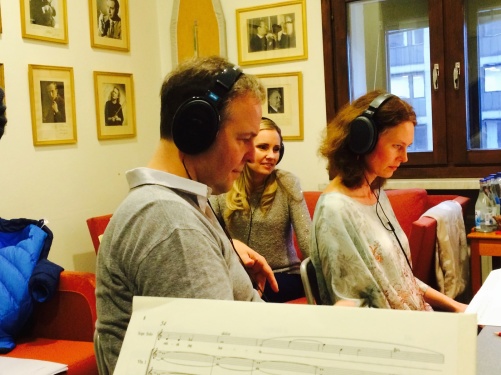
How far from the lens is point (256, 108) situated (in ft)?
3.63

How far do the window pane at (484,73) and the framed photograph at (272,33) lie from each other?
3.35 ft

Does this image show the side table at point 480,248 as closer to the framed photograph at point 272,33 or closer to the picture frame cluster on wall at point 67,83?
the framed photograph at point 272,33

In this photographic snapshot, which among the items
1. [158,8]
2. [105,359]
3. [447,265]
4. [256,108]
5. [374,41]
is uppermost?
[158,8]

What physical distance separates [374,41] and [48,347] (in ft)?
8.46

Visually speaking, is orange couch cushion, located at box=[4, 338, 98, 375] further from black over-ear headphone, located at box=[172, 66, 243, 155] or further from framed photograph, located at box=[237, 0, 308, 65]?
framed photograph, located at box=[237, 0, 308, 65]

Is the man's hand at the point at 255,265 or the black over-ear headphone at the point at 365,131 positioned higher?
the black over-ear headphone at the point at 365,131

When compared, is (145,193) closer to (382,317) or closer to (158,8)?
(382,317)

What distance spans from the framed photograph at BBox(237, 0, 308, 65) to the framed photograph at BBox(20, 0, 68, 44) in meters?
1.17

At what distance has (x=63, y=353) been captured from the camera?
97.3 inches

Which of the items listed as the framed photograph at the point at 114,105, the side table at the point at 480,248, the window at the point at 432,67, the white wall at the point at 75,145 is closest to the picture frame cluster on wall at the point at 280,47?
the window at the point at 432,67

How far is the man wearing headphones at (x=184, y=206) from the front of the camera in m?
0.90

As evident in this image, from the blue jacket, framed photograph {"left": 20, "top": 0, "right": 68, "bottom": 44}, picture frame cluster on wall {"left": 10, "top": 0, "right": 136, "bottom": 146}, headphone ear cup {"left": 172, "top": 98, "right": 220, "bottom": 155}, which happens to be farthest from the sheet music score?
framed photograph {"left": 20, "top": 0, "right": 68, "bottom": 44}

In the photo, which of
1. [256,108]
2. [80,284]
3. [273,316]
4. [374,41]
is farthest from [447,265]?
[273,316]

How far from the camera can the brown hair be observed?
188cm
